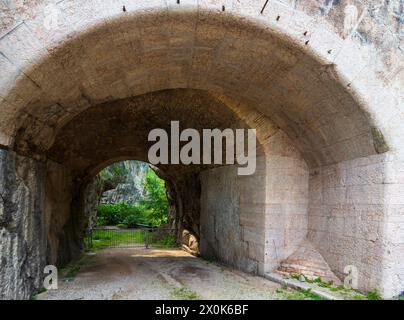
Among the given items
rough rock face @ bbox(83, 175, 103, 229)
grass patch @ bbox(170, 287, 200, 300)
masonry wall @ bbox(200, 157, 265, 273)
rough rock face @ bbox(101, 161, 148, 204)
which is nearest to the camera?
grass patch @ bbox(170, 287, 200, 300)

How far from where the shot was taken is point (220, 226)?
24.7ft

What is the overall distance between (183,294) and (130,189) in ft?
94.4

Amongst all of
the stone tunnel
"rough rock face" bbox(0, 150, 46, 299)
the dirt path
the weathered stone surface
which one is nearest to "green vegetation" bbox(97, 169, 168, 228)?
the dirt path

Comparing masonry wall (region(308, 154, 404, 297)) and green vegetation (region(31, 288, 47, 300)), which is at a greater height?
masonry wall (region(308, 154, 404, 297))

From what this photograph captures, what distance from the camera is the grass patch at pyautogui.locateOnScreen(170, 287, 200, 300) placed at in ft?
14.5

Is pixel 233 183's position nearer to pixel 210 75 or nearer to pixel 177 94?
pixel 177 94

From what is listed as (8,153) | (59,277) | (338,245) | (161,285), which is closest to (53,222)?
(59,277)

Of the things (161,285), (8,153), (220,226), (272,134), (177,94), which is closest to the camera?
(8,153)

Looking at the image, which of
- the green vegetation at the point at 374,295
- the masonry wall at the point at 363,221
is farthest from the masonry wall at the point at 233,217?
the green vegetation at the point at 374,295

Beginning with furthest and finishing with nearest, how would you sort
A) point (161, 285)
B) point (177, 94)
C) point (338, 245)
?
point (177, 94), point (161, 285), point (338, 245)

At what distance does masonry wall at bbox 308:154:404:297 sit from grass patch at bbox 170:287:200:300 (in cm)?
201

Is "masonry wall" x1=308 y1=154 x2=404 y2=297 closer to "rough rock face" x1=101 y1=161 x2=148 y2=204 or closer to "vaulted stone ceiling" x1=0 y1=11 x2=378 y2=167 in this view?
"vaulted stone ceiling" x1=0 y1=11 x2=378 y2=167

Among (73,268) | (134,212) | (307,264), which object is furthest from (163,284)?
(134,212)
